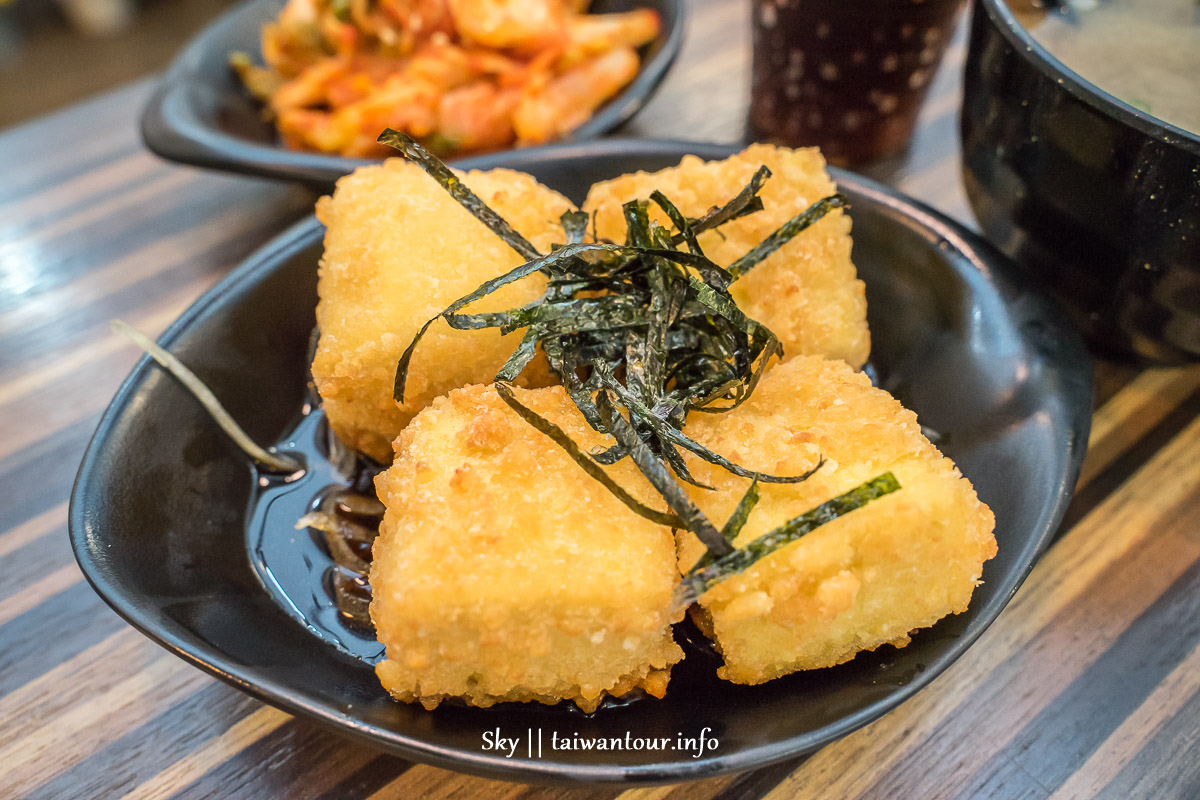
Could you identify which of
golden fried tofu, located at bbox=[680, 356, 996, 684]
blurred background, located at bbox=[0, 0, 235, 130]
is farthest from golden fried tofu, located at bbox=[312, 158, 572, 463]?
blurred background, located at bbox=[0, 0, 235, 130]

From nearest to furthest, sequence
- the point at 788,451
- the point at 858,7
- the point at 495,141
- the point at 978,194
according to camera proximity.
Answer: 1. the point at 788,451
2. the point at 978,194
3. the point at 858,7
4. the point at 495,141

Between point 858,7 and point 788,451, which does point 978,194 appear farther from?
point 788,451

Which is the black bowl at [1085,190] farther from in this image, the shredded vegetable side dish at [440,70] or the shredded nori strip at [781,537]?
the shredded vegetable side dish at [440,70]

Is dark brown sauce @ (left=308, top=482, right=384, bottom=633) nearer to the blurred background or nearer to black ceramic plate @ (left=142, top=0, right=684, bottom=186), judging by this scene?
black ceramic plate @ (left=142, top=0, right=684, bottom=186)

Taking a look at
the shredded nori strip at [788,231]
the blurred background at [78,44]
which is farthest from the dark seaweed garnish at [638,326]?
the blurred background at [78,44]

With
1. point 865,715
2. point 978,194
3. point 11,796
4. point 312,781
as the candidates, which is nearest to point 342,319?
point 312,781

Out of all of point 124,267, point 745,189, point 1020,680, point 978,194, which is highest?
point 745,189

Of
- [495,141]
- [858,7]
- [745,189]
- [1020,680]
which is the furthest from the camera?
[495,141]
